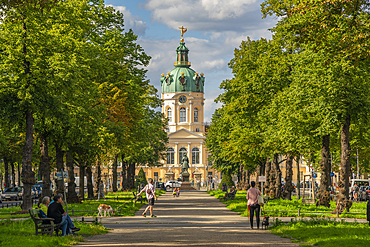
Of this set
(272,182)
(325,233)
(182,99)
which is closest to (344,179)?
(325,233)

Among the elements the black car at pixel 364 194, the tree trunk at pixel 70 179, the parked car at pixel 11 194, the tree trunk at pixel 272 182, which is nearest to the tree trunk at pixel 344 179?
the tree trunk at pixel 70 179

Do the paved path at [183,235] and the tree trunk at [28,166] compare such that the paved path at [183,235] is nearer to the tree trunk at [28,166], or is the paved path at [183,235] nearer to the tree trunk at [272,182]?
the tree trunk at [28,166]

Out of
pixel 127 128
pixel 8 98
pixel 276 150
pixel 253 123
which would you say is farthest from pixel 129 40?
pixel 8 98

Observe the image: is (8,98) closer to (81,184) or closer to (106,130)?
(106,130)

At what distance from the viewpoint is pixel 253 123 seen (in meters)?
41.0

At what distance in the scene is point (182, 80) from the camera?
156250 millimetres

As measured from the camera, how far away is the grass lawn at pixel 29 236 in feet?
45.6

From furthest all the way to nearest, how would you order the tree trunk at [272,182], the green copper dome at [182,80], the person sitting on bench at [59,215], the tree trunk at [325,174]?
the green copper dome at [182,80], the tree trunk at [272,182], the tree trunk at [325,174], the person sitting on bench at [59,215]

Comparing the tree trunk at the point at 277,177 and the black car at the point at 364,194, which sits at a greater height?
the tree trunk at the point at 277,177

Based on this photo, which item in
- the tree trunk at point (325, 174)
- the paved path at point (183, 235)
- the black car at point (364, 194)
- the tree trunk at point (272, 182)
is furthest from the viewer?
the black car at point (364, 194)

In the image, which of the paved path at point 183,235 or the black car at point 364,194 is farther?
the black car at point 364,194

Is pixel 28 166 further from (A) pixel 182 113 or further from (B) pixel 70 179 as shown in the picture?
(A) pixel 182 113

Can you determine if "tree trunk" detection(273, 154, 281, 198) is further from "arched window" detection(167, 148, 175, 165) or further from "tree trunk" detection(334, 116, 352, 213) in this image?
"arched window" detection(167, 148, 175, 165)

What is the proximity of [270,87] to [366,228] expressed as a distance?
65.8 feet
